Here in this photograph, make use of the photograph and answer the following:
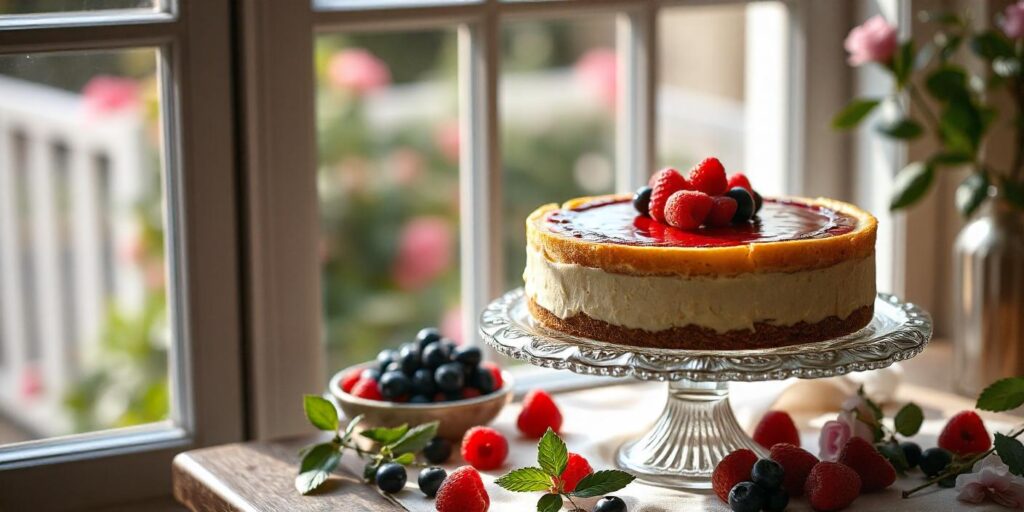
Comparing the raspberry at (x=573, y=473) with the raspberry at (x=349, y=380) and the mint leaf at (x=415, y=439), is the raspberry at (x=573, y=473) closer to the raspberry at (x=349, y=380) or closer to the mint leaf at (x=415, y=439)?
the mint leaf at (x=415, y=439)

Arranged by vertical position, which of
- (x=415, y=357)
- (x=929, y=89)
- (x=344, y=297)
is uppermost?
(x=929, y=89)

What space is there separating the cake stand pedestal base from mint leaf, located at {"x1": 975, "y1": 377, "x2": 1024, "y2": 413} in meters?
0.24

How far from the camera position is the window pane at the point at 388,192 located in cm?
317

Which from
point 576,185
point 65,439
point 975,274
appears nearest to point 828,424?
point 975,274

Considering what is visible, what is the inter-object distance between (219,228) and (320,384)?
0.24 meters

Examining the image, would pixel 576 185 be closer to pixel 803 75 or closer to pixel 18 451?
pixel 803 75

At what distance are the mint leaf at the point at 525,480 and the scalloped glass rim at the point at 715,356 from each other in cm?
11

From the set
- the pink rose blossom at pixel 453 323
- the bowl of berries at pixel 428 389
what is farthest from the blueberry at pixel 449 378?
the pink rose blossom at pixel 453 323

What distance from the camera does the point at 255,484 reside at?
1344mm

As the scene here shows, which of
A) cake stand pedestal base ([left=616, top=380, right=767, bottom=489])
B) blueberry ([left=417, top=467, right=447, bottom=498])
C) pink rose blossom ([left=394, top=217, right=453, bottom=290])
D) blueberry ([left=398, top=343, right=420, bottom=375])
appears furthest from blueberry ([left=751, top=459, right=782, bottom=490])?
pink rose blossom ([left=394, top=217, right=453, bottom=290])

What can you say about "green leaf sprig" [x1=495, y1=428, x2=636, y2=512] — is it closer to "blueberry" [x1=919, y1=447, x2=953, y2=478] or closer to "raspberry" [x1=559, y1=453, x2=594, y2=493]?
"raspberry" [x1=559, y1=453, x2=594, y2=493]

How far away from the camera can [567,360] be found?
1.25 m

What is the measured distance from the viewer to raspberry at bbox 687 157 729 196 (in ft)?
4.47

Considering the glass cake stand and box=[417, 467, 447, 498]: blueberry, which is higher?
the glass cake stand
